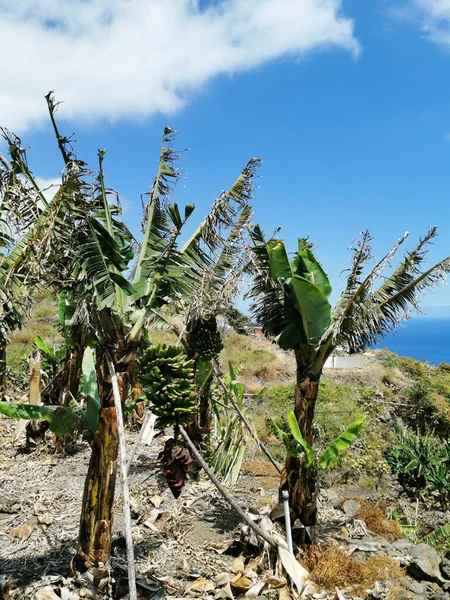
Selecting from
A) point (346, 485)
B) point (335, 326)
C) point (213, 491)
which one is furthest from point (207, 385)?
point (346, 485)

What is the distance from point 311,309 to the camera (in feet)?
19.1

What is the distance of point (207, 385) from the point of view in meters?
7.95

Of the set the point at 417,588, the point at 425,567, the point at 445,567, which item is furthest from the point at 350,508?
the point at 417,588

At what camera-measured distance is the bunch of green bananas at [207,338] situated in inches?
246

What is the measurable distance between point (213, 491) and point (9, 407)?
4.41m

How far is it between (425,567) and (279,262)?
14.3 feet

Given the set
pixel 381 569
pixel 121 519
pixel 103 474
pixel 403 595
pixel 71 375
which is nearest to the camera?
pixel 103 474

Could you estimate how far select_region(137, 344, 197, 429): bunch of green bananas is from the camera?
4272 millimetres

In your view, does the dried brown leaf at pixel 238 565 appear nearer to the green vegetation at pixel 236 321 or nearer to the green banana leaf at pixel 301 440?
the green banana leaf at pixel 301 440

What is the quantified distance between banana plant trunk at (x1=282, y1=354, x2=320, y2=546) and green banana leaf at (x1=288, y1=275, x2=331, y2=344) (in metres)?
0.56

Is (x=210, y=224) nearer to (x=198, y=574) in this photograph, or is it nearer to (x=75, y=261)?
(x=75, y=261)

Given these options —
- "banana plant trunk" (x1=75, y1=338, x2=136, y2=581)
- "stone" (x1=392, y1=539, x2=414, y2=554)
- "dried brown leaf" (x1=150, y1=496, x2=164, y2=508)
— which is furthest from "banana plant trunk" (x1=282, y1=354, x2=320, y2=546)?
"banana plant trunk" (x1=75, y1=338, x2=136, y2=581)

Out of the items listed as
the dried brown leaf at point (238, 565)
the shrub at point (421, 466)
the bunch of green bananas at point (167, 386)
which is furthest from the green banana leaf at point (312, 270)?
the shrub at point (421, 466)

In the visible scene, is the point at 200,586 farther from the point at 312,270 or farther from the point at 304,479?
the point at 312,270
